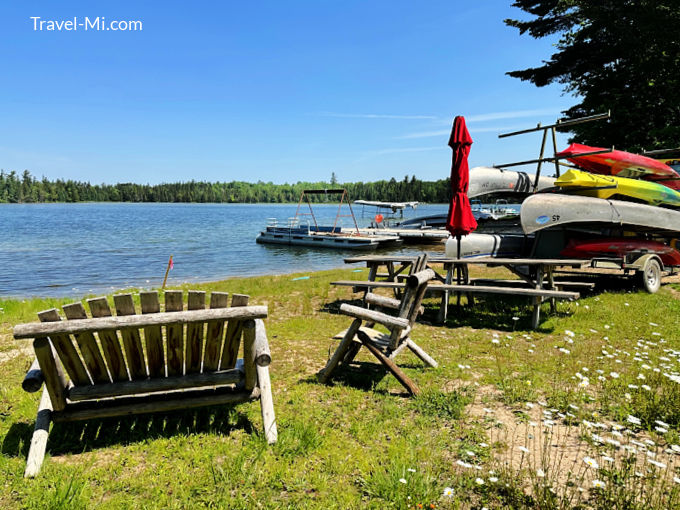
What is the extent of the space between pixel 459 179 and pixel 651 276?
586cm

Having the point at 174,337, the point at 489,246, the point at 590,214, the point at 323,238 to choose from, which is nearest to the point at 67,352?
the point at 174,337

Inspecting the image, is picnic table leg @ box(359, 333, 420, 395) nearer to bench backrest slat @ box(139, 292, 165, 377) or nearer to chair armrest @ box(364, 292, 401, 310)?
chair armrest @ box(364, 292, 401, 310)

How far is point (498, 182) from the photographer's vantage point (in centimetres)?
1205

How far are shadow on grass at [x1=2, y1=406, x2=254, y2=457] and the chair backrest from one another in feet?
1.97

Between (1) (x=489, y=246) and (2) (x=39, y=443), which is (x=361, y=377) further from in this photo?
→ (1) (x=489, y=246)

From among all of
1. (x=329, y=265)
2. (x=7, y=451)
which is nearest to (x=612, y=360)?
(x=7, y=451)

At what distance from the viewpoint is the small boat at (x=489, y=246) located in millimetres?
9188

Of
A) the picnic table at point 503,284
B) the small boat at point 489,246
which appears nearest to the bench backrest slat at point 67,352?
the picnic table at point 503,284

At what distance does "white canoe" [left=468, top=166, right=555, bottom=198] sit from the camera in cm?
1160

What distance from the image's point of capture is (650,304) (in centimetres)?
815

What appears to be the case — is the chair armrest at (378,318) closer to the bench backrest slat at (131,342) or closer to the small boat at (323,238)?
the bench backrest slat at (131,342)

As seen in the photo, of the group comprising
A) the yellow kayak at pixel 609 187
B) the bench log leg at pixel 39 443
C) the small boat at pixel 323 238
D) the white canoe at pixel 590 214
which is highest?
the yellow kayak at pixel 609 187

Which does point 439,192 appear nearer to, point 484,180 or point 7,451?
point 484,180

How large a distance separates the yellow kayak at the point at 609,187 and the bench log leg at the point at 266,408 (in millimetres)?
9919
